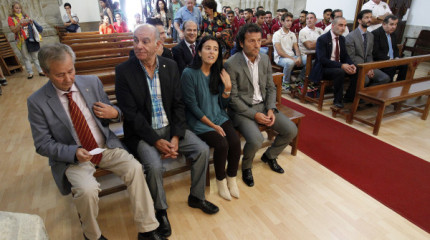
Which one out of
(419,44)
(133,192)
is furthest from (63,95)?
(419,44)

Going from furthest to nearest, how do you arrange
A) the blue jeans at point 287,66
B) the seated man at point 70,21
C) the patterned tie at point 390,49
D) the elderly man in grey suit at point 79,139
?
the seated man at point 70,21
the blue jeans at point 287,66
the patterned tie at point 390,49
the elderly man in grey suit at point 79,139

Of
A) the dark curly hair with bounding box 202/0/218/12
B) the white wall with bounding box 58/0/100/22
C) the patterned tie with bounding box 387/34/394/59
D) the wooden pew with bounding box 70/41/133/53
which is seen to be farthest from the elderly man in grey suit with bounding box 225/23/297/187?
the white wall with bounding box 58/0/100/22

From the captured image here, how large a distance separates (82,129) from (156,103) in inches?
20.4

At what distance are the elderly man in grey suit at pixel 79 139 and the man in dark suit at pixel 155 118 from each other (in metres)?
0.10

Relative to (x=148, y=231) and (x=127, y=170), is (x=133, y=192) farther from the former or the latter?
(x=148, y=231)

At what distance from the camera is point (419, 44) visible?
5945 mm

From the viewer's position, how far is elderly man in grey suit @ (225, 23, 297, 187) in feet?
7.20

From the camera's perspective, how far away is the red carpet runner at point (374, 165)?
79.1 inches

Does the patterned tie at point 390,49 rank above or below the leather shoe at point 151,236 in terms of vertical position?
above

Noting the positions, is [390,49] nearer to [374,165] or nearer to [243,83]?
[374,165]

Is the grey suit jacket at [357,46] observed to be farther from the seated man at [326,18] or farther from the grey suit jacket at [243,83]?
the grey suit jacket at [243,83]

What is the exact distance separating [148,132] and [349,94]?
10.6 ft

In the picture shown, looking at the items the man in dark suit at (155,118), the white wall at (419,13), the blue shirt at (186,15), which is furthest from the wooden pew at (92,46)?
the white wall at (419,13)

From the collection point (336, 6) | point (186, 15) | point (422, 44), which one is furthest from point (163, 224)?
point (336, 6)
